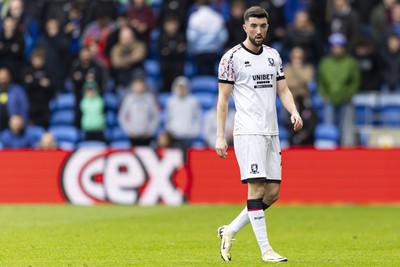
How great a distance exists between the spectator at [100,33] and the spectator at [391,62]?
21.1 ft

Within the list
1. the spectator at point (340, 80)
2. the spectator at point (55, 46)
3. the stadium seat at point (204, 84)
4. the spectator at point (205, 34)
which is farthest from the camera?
the spectator at point (55, 46)

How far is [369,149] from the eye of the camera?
22016mm

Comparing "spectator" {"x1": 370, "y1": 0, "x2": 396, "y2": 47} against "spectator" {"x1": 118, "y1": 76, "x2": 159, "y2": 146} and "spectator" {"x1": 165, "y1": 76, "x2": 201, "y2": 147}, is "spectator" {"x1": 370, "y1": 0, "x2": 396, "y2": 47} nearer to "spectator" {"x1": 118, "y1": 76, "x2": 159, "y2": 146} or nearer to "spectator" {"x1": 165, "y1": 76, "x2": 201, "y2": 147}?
"spectator" {"x1": 165, "y1": 76, "x2": 201, "y2": 147}

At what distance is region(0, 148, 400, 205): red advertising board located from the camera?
22047 millimetres

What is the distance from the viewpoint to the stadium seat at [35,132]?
25491 millimetres

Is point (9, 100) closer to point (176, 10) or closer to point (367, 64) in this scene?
point (176, 10)

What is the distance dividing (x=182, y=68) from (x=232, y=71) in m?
14.5

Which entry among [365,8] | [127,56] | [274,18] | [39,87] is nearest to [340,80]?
[274,18]

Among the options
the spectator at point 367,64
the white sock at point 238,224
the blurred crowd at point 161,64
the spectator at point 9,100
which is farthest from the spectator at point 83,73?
the white sock at point 238,224

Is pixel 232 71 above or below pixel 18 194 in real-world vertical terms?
above

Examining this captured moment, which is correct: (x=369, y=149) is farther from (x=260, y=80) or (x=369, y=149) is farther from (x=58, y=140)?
(x=260, y=80)

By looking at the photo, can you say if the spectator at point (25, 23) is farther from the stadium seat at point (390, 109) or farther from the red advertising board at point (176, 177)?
the stadium seat at point (390, 109)

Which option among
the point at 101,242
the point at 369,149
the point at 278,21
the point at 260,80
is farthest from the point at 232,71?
the point at 278,21

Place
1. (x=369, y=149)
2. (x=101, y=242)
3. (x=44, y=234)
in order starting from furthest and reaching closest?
1. (x=369, y=149)
2. (x=44, y=234)
3. (x=101, y=242)
